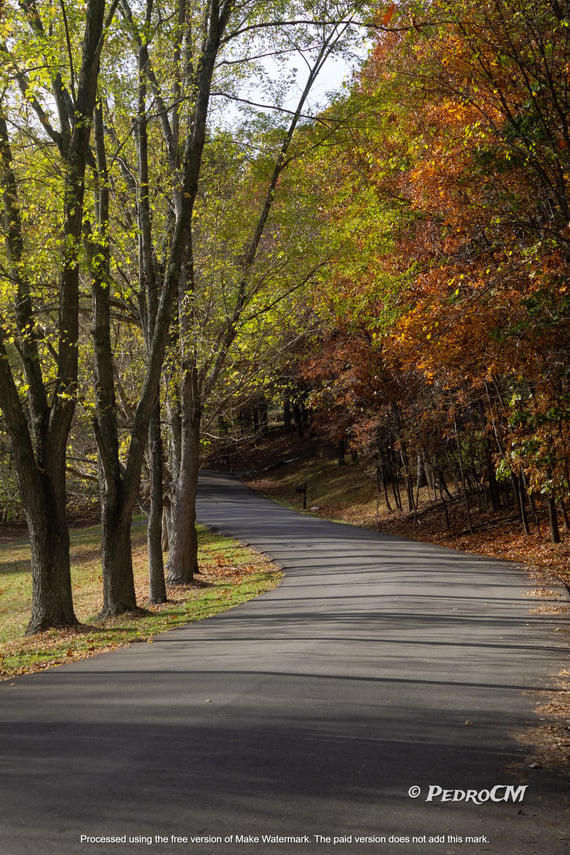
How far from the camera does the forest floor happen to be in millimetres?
5789

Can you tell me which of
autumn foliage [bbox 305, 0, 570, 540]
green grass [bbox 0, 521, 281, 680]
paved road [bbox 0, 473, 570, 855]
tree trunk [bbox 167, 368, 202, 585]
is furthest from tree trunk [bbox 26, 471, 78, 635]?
autumn foliage [bbox 305, 0, 570, 540]

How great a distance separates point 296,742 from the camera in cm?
509

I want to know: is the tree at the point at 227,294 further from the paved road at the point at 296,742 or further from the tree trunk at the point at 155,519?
the paved road at the point at 296,742

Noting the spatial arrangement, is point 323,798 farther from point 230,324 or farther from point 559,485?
point 230,324

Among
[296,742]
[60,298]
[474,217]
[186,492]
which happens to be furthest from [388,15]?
[186,492]

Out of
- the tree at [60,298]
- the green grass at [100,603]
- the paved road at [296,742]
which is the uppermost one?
the tree at [60,298]

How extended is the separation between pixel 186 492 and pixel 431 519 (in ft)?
42.8

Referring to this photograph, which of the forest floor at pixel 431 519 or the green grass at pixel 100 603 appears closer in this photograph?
the forest floor at pixel 431 519

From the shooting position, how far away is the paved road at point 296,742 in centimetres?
372

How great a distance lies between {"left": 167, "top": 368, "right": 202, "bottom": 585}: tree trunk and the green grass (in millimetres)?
545

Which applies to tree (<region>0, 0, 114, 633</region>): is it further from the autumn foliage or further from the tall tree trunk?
the autumn foliage

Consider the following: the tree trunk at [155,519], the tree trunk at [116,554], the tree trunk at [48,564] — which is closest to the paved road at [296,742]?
the tree trunk at [48,564]

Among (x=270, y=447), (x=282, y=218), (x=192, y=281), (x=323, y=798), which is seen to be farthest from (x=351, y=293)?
(x=270, y=447)

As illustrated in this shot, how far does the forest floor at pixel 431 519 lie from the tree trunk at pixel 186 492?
11.1 ft
